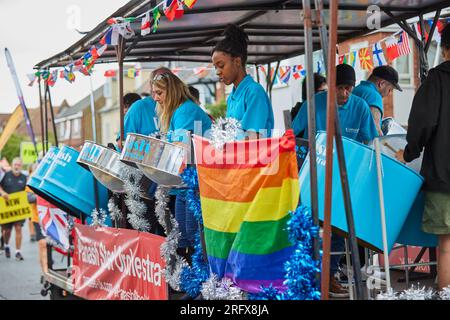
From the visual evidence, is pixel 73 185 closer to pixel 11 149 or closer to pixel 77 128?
pixel 77 128

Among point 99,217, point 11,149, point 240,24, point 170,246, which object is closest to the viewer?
point 170,246

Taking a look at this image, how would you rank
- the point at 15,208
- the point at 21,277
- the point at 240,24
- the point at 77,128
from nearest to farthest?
the point at 240,24, the point at 21,277, the point at 15,208, the point at 77,128

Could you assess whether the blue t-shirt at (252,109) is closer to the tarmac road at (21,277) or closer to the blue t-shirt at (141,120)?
the blue t-shirt at (141,120)

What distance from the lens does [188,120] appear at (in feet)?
13.1

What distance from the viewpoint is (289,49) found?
656 cm

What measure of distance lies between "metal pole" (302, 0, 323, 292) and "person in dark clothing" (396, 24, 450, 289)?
51cm

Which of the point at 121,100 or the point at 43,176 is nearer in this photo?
the point at 121,100

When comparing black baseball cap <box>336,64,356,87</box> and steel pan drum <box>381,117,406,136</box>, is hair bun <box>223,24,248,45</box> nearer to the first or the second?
black baseball cap <box>336,64,356,87</box>

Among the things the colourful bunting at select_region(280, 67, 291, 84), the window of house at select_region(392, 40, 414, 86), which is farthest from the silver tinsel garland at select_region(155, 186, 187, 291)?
the window of house at select_region(392, 40, 414, 86)

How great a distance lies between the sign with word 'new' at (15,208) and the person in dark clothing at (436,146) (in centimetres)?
968

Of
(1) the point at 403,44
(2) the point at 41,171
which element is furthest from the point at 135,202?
(1) the point at 403,44

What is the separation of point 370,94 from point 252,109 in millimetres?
1947
